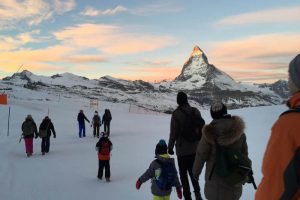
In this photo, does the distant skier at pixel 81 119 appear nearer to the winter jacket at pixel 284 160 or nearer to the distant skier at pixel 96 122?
the distant skier at pixel 96 122

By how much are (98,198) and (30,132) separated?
9588mm

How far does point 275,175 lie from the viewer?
2.48 metres

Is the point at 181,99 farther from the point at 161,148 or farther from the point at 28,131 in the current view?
the point at 28,131

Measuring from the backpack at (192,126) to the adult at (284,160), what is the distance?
209 inches

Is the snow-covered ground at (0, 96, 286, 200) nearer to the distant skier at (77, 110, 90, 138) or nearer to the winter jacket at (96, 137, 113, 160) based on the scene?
the winter jacket at (96, 137, 113, 160)

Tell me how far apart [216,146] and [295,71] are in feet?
9.45

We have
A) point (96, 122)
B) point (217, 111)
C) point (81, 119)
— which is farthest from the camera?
point (81, 119)

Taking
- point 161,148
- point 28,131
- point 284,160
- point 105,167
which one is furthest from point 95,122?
point 284,160

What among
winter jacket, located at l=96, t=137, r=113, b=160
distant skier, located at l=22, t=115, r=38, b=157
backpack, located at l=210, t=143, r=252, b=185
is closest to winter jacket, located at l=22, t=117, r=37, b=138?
distant skier, located at l=22, t=115, r=38, b=157

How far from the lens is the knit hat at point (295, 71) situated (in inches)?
103

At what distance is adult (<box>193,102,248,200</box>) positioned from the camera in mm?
5414

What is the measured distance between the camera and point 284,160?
246cm

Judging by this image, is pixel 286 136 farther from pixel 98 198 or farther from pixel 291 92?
pixel 98 198

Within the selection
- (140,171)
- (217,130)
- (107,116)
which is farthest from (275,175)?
(107,116)
